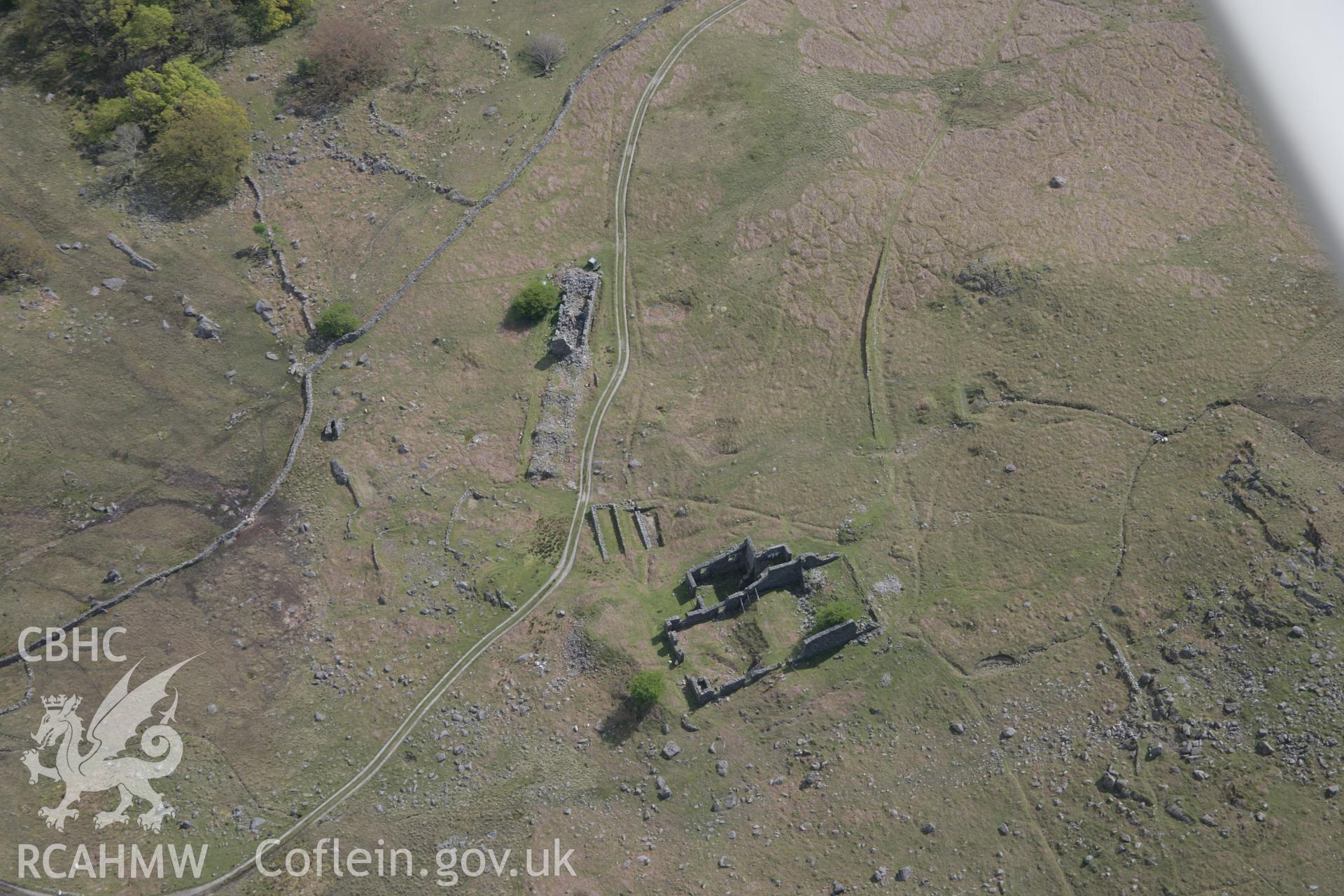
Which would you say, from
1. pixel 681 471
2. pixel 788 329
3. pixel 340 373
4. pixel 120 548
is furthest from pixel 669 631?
pixel 120 548

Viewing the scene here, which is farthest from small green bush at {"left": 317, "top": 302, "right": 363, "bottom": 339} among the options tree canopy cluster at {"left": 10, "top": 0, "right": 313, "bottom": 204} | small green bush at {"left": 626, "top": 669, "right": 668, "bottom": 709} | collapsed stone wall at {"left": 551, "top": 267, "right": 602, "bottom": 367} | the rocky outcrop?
small green bush at {"left": 626, "top": 669, "right": 668, "bottom": 709}

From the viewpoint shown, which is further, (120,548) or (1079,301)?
(1079,301)

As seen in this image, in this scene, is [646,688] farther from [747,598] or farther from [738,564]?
[738,564]

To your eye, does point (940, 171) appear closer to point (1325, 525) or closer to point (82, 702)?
point (1325, 525)

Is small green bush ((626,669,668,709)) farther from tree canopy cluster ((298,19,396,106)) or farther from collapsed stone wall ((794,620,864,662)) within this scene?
tree canopy cluster ((298,19,396,106))

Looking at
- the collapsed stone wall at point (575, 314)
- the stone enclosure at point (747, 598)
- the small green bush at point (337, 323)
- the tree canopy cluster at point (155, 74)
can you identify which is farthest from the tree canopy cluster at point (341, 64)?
the stone enclosure at point (747, 598)

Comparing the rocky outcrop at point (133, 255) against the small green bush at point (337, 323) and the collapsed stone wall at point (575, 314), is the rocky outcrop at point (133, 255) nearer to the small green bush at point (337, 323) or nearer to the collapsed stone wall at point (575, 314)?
the small green bush at point (337, 323)
